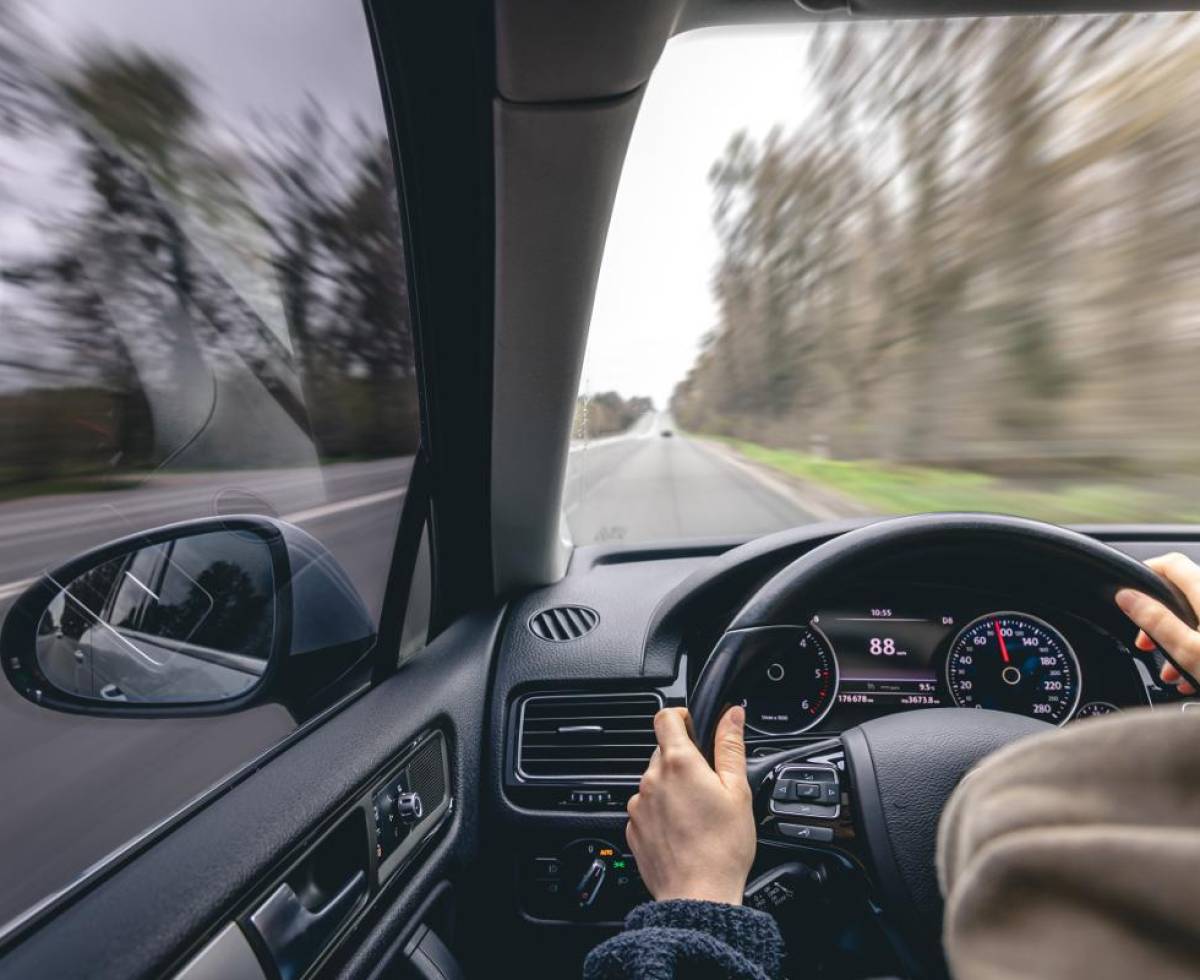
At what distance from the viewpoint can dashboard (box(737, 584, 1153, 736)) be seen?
2.17 m

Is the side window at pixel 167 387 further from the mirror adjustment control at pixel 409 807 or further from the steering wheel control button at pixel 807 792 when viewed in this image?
the steering wheel control button at pixel 807 792

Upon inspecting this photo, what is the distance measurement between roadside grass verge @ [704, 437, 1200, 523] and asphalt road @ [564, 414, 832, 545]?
0.25 metres

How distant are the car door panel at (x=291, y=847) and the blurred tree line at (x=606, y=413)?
2.56 feet

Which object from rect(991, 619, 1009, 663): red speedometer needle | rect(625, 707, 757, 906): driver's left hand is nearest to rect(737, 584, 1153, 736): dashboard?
rect(991, 619, 1009, 663): red speedometer needle

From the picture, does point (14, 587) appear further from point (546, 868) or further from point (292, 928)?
point (546, 868)

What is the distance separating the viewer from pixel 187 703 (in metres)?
1.60

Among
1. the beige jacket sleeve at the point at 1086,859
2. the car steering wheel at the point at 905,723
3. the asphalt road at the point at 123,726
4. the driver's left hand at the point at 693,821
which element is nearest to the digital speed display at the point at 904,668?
the car steering wheel at the point at 905,723

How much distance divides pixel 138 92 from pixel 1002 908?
1735 mm

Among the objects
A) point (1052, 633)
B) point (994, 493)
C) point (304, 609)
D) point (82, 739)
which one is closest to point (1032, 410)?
point (994, 493)

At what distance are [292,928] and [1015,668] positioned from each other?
1978mm

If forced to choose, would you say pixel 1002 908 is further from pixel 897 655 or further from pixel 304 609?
pixel 897 655

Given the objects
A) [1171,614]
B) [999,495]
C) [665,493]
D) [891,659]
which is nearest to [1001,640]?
[891,659]

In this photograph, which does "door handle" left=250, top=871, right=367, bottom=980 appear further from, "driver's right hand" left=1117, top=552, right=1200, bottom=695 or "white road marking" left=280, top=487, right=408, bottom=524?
"driver's right hand" left=1117, top=552, right=1200, bottom=695

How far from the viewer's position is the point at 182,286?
1.59 meters
